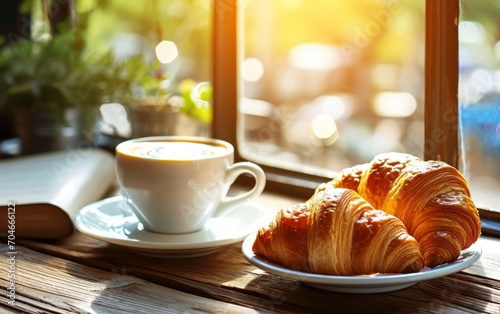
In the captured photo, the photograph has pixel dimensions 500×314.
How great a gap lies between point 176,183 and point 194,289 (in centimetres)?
13

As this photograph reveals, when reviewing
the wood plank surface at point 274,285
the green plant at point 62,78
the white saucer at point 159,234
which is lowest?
the wood plank surface at point 274,285

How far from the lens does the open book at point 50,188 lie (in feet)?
2.81

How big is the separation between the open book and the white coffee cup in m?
0.12

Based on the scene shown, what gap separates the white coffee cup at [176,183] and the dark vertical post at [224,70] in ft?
1.01

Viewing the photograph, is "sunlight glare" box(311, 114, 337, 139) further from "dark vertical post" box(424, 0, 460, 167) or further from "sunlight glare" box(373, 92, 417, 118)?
"dark vertical post" box(424, 0, 460, 167)

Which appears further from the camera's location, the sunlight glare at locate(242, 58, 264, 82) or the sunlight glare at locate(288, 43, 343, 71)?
the sunlight glare at locate(288, 43, 343, 71)

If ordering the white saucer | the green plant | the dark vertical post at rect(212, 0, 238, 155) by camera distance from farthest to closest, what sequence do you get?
the green plant → the dark vertical post at rect(212, 0, 238, 155) → the white saucer

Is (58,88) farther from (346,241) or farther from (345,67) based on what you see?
(345,67)

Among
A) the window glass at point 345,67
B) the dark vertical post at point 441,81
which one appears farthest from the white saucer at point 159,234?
the window glass at point 345,67

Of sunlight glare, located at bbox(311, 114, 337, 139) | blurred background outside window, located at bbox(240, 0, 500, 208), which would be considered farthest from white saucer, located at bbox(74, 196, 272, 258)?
sunlight glare, located at bbox(311, 114, 337, 139)

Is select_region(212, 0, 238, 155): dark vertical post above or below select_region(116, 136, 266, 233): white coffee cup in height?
above

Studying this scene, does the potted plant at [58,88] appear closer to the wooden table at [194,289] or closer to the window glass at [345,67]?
the wooden table at [194,289]

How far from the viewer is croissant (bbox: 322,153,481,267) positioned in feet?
2.07

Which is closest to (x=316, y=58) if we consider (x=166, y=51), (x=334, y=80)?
(x=334, y=80)
